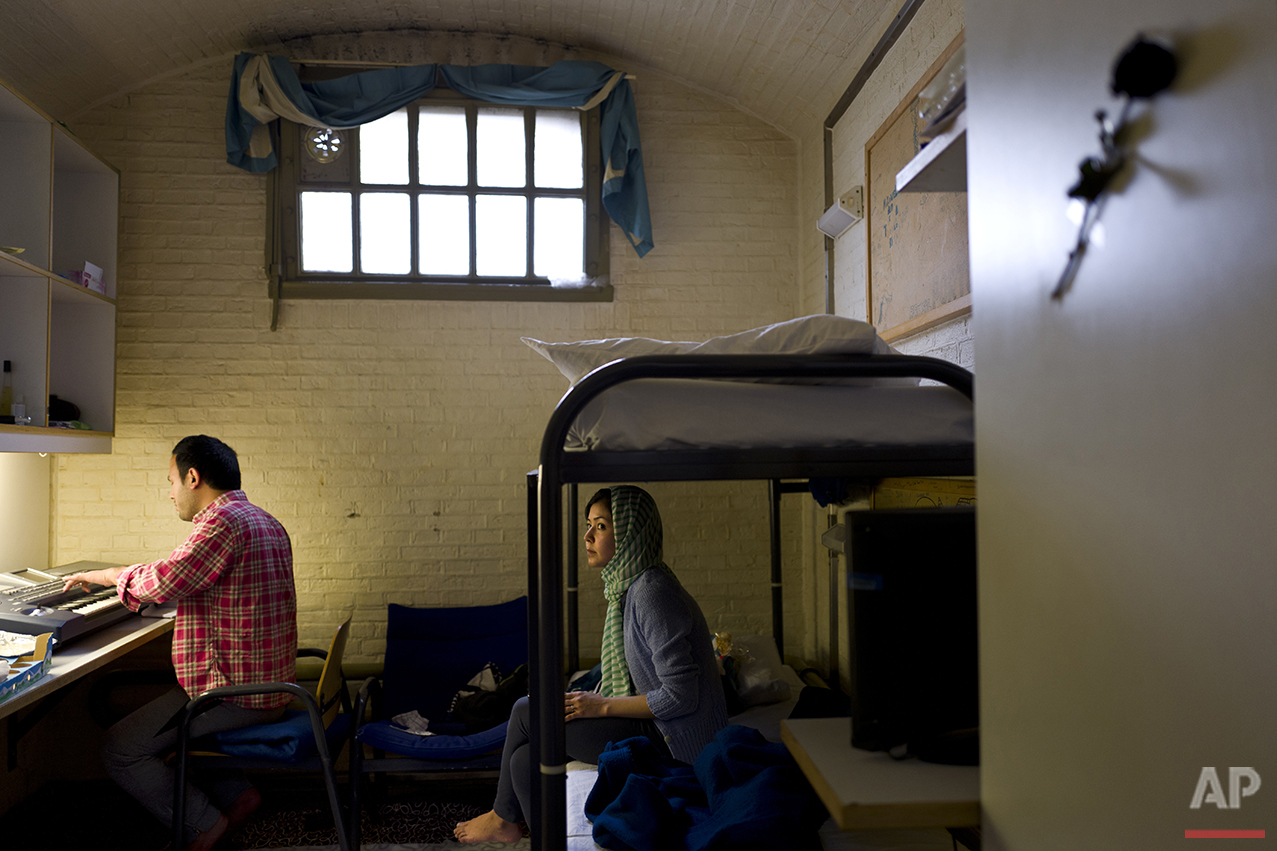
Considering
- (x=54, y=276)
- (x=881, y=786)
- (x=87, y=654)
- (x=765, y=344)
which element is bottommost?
(x=87, y=654)

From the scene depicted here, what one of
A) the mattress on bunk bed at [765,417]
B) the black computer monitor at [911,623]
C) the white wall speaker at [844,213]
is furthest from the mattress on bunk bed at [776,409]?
the white wall speaker at [844,213]

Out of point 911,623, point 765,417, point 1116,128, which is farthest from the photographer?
Result: point 765,417

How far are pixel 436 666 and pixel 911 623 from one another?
2.50 meters

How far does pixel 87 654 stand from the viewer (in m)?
2.31

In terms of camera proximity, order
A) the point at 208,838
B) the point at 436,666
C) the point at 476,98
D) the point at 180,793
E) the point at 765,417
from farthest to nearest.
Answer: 1. the point at 476,98
2. the point at 436,666
3. the point at 208,838
4. the point at 180,793
5. the point at 765,417

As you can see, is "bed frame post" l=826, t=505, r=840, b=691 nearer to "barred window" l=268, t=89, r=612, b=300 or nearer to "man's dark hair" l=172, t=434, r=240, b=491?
"barred window" l=268, t=89, r=612, b=300

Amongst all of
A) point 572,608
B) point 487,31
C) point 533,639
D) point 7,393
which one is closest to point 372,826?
point 572,608

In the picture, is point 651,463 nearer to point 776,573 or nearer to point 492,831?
point 492,831

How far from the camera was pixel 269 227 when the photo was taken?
3.36 m

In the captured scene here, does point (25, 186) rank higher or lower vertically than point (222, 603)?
higher

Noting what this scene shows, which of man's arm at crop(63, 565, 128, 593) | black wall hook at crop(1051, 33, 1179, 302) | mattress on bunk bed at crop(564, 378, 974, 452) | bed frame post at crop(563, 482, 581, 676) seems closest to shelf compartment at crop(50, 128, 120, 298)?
man's arm at crop(63, 565, 128, 593)

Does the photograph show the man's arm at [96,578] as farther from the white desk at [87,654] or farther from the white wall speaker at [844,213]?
the white wall speaker at [844,213]

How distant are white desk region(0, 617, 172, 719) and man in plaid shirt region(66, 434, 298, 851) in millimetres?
127

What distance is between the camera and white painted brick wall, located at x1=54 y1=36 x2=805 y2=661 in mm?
3326
